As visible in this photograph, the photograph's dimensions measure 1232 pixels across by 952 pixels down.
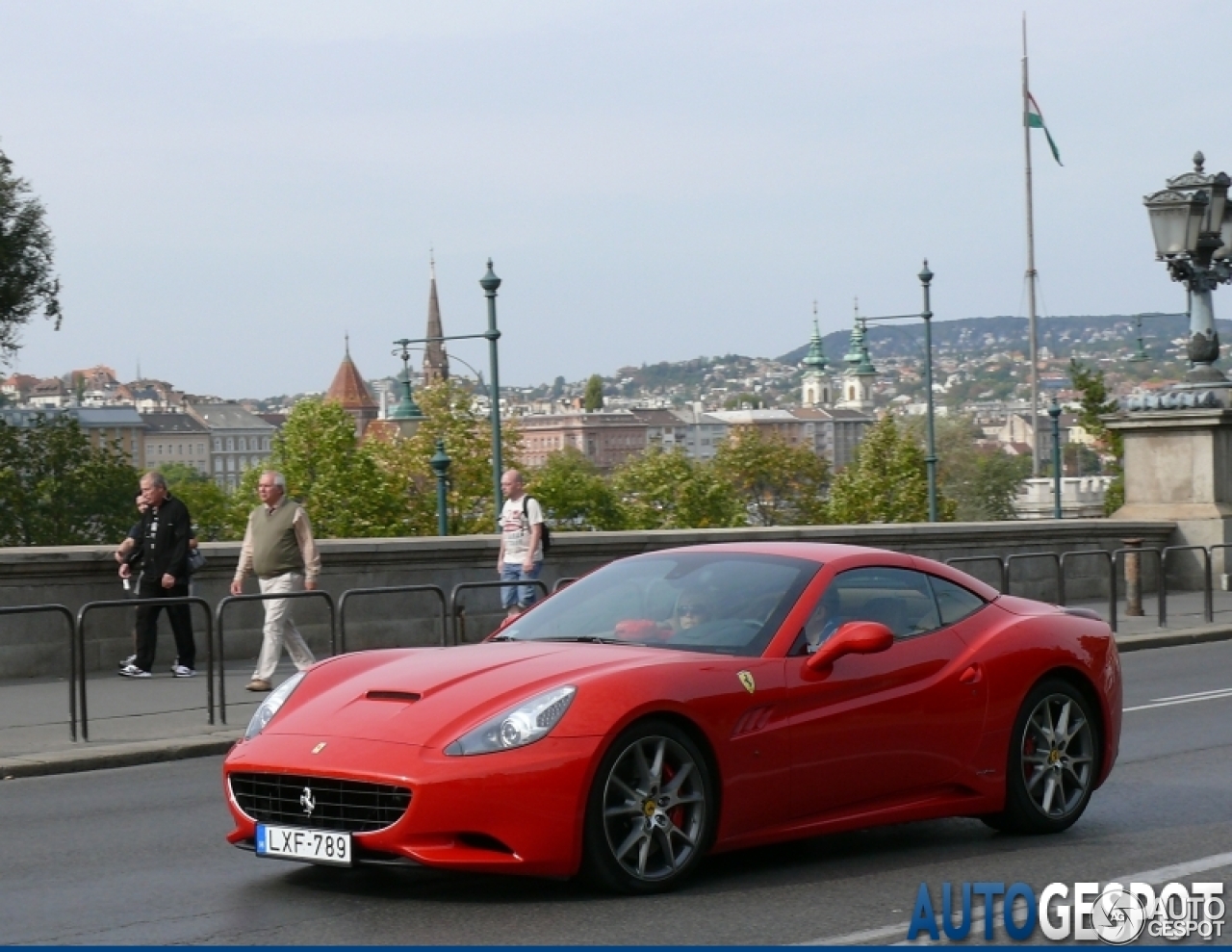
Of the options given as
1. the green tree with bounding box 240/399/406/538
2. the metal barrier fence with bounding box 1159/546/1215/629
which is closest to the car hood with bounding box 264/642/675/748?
the metal barrier fence with bounding box 1159/546/1215/629

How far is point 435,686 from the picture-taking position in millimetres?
7406

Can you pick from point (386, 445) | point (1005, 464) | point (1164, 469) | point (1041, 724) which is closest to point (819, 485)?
point (1005, 464)

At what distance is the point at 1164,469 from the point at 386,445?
100864 millimetres

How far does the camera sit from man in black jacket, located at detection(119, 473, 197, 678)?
1672cm

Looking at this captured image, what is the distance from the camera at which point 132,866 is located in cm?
845

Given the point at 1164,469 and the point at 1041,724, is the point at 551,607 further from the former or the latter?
the point at 1164,469

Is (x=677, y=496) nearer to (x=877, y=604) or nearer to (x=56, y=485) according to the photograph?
(x=56, y=485)

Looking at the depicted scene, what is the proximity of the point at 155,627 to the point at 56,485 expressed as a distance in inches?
2608

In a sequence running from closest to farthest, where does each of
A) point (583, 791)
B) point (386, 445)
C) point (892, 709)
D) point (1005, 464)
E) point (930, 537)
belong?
point (583, 791)
point (892, 709)
point (930, 537)
point (386, 445)
point (1005, 464)

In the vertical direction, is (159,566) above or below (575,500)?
above

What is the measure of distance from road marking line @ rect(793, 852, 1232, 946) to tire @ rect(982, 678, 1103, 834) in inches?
33.0

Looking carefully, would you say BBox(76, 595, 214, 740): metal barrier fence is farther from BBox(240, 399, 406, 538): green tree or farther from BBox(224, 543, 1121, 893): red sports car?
BBox(240, 399, 406, 538): green tree

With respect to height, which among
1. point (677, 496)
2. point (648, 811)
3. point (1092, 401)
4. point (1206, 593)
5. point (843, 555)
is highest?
point (1092, 401)
